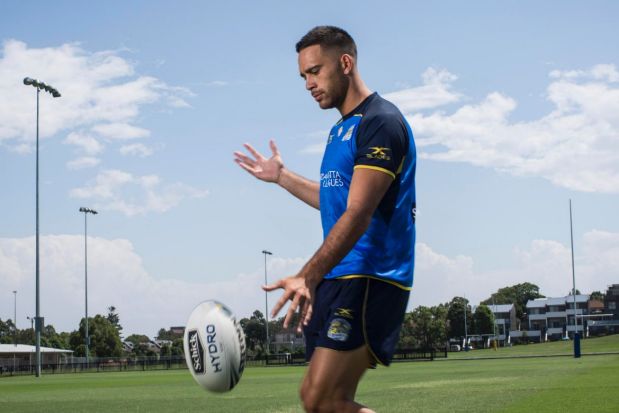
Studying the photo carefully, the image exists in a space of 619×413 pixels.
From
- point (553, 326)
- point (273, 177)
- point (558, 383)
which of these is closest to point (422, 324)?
point (553, 326)

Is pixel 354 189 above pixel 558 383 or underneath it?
above

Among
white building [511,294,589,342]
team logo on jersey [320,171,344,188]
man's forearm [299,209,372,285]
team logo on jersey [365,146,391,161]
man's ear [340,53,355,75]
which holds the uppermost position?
man's ear [340,53,355,75]

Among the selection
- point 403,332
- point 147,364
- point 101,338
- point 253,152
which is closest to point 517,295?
point 403,332

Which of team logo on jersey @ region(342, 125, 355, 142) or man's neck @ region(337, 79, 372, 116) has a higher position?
man's neck @ region(337, 79, 372, 116)

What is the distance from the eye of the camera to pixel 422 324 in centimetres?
12438

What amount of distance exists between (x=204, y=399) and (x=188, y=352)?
489 inches

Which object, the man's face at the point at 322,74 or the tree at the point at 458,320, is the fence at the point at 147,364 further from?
the tree at the point at 458,320

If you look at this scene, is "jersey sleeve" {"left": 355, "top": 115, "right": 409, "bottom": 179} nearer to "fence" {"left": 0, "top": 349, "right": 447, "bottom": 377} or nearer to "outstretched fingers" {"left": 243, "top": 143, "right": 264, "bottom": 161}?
"outstretched fingers" {"left": 243, "top": 143, "right": 264, "bottom": 161}

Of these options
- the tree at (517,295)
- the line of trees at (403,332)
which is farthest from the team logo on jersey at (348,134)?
the tree at (517,295)

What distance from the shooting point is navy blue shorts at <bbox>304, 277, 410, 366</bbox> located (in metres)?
4.27

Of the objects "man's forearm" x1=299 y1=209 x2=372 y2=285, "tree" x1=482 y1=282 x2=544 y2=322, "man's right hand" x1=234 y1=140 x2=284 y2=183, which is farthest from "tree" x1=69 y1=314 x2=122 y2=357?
"tree" x1=482 y1=282 x2=544 y2=322

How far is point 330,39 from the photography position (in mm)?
4613

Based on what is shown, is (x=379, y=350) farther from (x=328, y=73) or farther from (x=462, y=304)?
(x=462, y=304)

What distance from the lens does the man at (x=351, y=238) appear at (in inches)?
162
